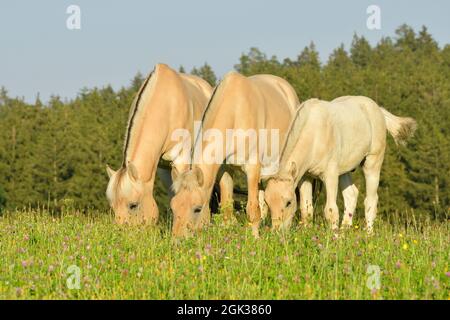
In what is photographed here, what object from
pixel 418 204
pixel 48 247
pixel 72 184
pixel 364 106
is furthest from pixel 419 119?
pixel 48 247

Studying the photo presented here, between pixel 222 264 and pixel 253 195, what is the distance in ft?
11.2

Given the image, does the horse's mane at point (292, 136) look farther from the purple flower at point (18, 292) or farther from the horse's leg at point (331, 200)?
the purple flower at point (18, 292)

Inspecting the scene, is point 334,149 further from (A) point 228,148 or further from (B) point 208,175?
(B) point 208,175

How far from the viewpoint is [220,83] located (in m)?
11.5

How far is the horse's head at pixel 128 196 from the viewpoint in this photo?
11.3 meters

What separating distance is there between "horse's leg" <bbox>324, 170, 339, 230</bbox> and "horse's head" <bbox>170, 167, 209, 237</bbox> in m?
2.22

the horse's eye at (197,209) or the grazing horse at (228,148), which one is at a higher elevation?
the grazing horse at (228,148)

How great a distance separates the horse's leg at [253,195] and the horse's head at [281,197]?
381 mm

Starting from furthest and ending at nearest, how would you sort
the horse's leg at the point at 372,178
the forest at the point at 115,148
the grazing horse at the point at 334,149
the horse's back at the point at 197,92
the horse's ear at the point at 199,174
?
the forest at the point at 115,148 → the horse's leg at the point at 372,178 → the horse's back at the point at 197,92 → the grazing horse at the point at 334,149 → the horse's ear at the point at 199,174

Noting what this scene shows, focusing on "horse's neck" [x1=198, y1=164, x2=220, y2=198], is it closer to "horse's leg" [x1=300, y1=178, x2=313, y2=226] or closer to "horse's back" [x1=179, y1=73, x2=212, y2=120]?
"horse's leg" [x1=300, y1=178, x2=313, y2=226]

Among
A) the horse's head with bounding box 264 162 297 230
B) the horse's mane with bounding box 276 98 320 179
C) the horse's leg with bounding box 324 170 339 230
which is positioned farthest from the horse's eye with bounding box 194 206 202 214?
the horse's leg with bounding box 324 170 339 230

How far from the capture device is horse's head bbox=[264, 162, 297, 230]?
10.7m

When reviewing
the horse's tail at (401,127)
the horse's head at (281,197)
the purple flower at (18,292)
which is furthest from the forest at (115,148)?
the purple flower at (18,292)

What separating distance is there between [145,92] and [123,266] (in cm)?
478
